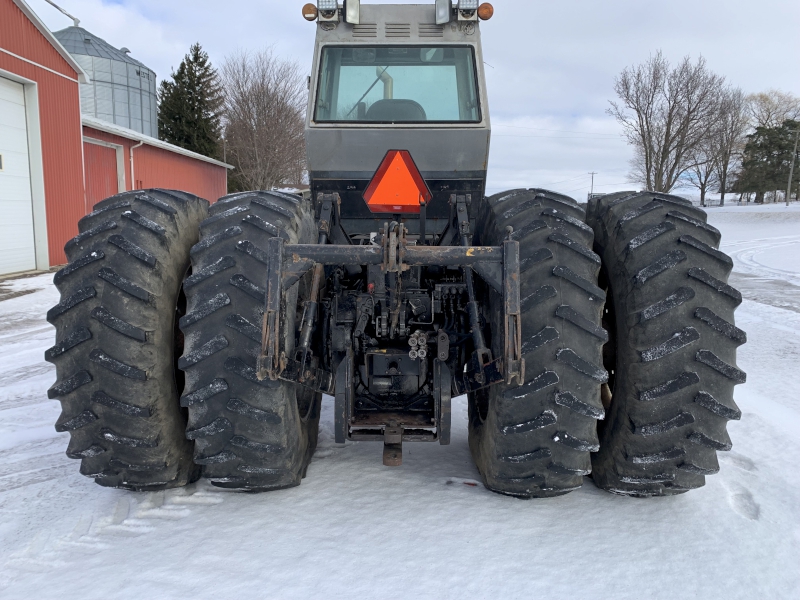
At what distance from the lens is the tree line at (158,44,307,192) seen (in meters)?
35.1

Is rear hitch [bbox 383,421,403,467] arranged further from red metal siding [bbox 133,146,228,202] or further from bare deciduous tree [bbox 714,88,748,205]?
bare deciduous tree [bbox 714,88,748,205]

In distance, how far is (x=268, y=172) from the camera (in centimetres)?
3550

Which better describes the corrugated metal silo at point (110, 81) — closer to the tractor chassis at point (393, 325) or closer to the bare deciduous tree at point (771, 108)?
the tractor chassis at point (393, 325)

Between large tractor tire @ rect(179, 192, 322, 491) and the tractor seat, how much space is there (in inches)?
59.9

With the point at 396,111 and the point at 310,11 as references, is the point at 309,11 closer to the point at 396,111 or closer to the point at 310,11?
the point at 310,11

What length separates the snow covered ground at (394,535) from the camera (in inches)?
97.9

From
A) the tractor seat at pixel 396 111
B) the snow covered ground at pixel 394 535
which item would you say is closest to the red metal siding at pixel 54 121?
the tractor seat at pixel 396 111

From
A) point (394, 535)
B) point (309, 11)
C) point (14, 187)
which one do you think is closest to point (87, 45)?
point (14, 187)

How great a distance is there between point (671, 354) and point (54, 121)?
15.6 m

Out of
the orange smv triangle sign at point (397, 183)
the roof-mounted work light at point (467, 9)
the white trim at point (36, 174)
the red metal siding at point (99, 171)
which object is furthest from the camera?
the red metal siding at point (99, 171)

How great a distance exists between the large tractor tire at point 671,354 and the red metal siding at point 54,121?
45.4 feet

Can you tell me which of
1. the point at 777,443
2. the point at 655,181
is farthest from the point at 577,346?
the point at 655,181

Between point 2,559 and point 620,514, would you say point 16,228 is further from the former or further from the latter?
point 620,514

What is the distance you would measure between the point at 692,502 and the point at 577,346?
Answer: 1.24 metres
